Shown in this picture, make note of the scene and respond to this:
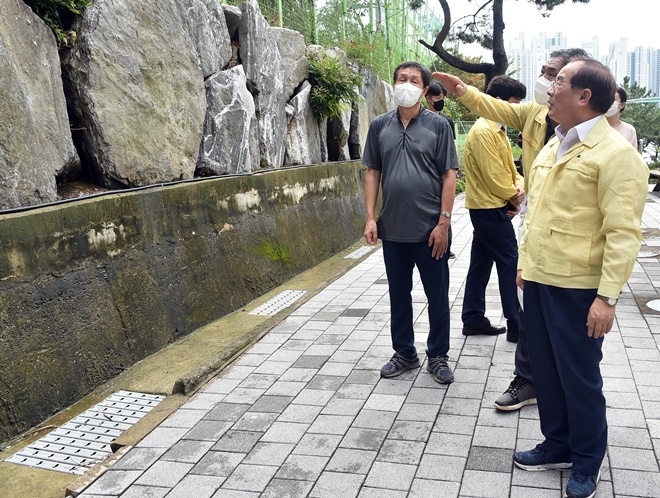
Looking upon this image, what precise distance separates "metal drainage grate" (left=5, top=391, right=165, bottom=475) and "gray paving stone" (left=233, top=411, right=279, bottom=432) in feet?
2.11

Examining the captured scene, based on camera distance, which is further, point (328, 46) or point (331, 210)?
point (328, 46)

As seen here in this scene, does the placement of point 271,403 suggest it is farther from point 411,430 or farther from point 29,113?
point 29,113

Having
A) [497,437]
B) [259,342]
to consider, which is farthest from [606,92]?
[259,342]

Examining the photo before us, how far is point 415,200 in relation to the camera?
4.04m

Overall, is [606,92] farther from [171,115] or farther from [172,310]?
[171,115]

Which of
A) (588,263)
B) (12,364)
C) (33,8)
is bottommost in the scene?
(12,364)

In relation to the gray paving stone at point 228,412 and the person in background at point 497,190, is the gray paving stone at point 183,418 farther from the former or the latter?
the person in background at point 497,190

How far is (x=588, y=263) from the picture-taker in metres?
2.68

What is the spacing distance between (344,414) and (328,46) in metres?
8.54

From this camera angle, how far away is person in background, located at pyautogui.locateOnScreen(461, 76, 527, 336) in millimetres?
4578

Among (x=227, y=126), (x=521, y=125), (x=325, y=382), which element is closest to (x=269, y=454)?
(x=325, y=382)

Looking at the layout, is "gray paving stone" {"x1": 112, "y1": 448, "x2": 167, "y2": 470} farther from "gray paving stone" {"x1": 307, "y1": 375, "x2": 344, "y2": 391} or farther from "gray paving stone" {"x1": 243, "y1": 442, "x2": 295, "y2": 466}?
"gray paving stone" {"x1": 307, "y1": 375, "x2": 344, "y2": 391}

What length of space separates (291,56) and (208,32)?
8.14 feet

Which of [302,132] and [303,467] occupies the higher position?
[302,132]
